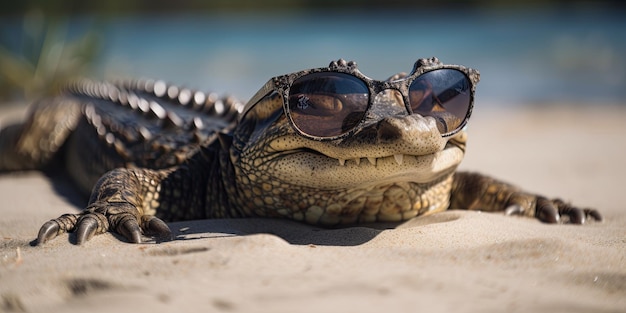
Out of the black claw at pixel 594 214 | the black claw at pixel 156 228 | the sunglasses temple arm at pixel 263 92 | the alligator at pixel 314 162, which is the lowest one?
the black claw at pixel 594 214

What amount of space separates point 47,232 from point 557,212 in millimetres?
2685

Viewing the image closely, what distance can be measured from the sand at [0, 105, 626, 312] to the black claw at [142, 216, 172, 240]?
2.6 inches

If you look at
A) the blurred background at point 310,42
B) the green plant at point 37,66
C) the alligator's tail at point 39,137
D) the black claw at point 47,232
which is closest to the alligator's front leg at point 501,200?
the black claw at point 47,232

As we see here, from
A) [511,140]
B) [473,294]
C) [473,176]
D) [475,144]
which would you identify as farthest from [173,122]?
[511,140]

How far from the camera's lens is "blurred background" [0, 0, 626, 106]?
1220 cm

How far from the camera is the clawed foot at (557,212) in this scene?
3721mm

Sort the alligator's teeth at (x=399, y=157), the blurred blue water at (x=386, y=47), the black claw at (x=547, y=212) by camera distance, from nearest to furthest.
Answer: the alligator's teeth at (x=399, y=157), the black claw at (x=547, y=212), the blurred blue water at (x=386, y=47)

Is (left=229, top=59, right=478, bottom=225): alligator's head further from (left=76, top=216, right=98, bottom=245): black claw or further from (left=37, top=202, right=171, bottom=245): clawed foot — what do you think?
(left=76, top=216, right=98, bottom=245): black claw

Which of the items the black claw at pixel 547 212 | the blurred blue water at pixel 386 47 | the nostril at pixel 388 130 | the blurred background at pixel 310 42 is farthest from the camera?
the blurred blue water at pixel 386 47

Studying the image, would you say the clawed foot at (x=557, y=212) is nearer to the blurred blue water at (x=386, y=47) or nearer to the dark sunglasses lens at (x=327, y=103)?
the dark sunglasses lens at (x=327, y=103)

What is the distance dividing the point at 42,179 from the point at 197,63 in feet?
59.3

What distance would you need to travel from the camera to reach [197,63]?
75.4 feet

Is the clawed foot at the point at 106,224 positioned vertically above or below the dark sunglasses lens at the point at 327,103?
below

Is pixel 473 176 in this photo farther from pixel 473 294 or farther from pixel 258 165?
pixel 473 294
